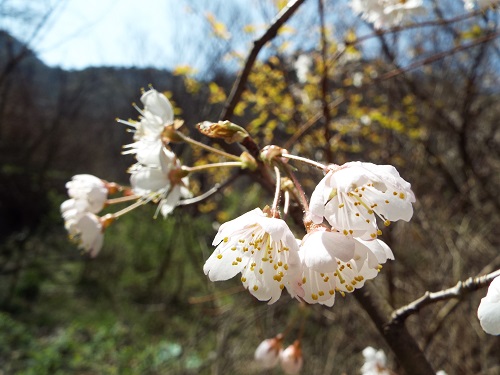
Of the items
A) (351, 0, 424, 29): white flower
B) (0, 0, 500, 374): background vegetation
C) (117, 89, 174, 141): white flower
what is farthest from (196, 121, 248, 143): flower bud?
(351, 0, 424, 29): white flower

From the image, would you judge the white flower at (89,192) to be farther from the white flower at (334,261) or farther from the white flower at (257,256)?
the white flower at (334,261)

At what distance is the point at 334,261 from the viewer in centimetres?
55

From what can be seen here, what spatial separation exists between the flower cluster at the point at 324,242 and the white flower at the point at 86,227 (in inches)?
19.4

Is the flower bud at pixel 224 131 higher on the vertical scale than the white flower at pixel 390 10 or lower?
lower

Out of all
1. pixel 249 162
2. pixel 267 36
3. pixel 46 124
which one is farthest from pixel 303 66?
pixel 46 124

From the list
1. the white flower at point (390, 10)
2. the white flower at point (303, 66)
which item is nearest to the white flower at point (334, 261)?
the white flower at point (390, 10)

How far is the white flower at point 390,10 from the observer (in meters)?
1.76

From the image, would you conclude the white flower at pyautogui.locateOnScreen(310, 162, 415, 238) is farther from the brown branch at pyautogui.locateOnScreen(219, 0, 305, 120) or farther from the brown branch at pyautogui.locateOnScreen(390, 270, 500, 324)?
the brown branch at pyautogui.locateOnScreen(219, 0, 305, 120)

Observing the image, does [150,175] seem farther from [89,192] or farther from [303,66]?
[303,66]

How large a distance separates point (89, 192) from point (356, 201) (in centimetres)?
65

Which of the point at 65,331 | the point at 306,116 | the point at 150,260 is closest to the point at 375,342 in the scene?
the point at 306,116

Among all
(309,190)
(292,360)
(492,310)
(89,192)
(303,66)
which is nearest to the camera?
(492,310)

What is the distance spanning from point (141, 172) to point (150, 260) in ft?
16.6

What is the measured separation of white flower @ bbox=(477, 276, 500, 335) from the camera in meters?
0.54
